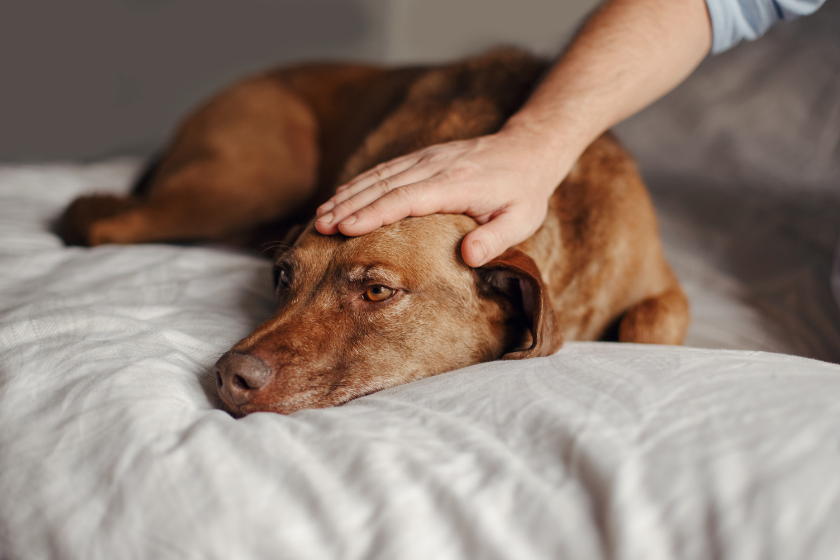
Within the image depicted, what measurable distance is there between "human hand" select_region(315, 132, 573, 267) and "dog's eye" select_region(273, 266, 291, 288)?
19 centimetres

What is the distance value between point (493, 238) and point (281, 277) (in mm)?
652

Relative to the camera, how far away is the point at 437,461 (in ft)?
3.17

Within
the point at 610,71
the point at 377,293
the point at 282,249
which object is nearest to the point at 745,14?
the point at 610,71

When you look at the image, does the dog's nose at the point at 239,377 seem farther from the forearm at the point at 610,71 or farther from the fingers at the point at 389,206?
the forearm at the point at 610,71

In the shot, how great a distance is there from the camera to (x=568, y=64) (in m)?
1.96

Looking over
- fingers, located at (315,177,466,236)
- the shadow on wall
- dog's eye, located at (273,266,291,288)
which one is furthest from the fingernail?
the shadow on wall

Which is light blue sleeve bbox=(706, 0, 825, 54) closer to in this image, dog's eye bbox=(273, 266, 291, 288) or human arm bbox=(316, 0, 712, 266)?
human arm bbox=(316, 0, 712, 266)

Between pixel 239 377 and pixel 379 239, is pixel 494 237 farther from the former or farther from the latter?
pixel 239 377

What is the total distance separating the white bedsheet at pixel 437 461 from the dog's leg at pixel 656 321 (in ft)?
2.31

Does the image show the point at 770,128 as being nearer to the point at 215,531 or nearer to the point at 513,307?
the point at 513,307

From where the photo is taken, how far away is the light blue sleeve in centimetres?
195

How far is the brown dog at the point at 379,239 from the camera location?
1.50 meters

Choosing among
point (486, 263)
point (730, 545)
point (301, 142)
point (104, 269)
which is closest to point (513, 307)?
point (486, 263)

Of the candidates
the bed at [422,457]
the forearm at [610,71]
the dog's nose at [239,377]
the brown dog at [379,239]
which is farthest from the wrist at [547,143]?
the dog's nose at [239,377]
